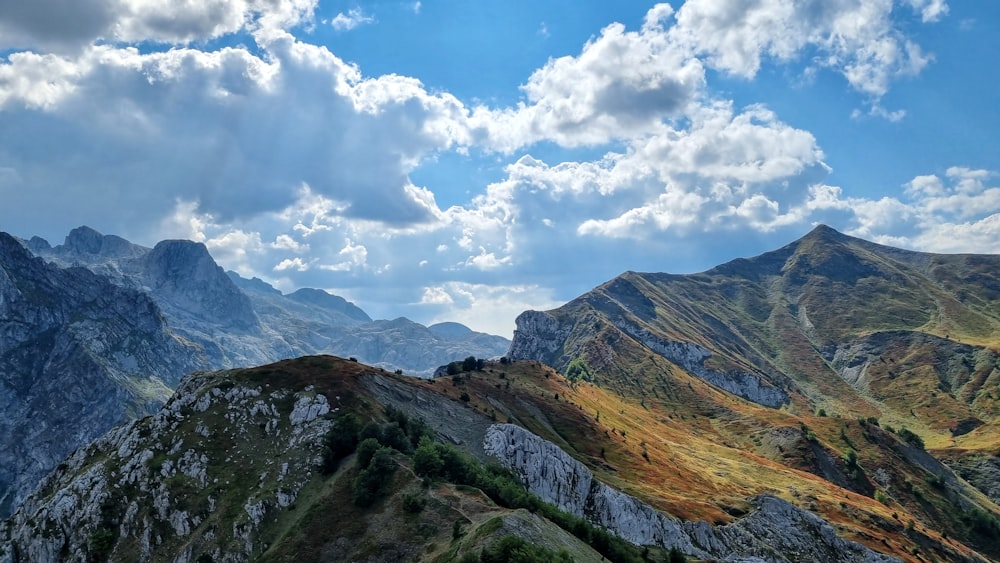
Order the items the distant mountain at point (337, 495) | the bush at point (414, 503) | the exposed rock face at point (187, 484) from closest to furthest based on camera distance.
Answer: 1. the distant mountain at point (337, 495)
2. the bush at point (414, 503)
3. the exposed rock face at point (187, 484)

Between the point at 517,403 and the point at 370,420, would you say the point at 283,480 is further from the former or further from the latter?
the point at 517,403

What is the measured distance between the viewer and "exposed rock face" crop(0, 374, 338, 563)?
88812 mm

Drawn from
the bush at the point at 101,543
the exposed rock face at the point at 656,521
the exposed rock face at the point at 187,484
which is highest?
the exposed rock face at the point at 187,484

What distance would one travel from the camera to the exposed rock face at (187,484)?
88.8 m

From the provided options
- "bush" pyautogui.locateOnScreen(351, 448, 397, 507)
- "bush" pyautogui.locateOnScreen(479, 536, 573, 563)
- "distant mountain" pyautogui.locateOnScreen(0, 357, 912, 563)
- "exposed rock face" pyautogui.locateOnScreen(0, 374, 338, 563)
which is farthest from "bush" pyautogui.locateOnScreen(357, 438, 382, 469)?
"bush" pyautogui.locateOnScreen(479, 536, 573, 563)

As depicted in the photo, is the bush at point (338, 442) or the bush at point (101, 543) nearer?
the bush at point (101, 543)

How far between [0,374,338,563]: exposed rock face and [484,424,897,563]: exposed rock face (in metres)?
42.5

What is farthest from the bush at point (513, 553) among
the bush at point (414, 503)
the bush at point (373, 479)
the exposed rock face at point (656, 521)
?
the exposed rock face at point (656, 521)

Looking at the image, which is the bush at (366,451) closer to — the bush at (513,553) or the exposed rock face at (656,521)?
the exposed rock face at (656,521)

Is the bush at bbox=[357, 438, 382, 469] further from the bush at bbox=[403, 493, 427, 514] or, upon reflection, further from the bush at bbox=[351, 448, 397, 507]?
the bush at bbox=[403, 493, 427, 514]

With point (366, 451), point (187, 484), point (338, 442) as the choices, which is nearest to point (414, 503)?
point (366, 451)

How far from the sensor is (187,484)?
312ft

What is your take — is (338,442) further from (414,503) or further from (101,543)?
(101,543)

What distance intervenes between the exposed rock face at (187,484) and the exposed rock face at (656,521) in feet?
139
